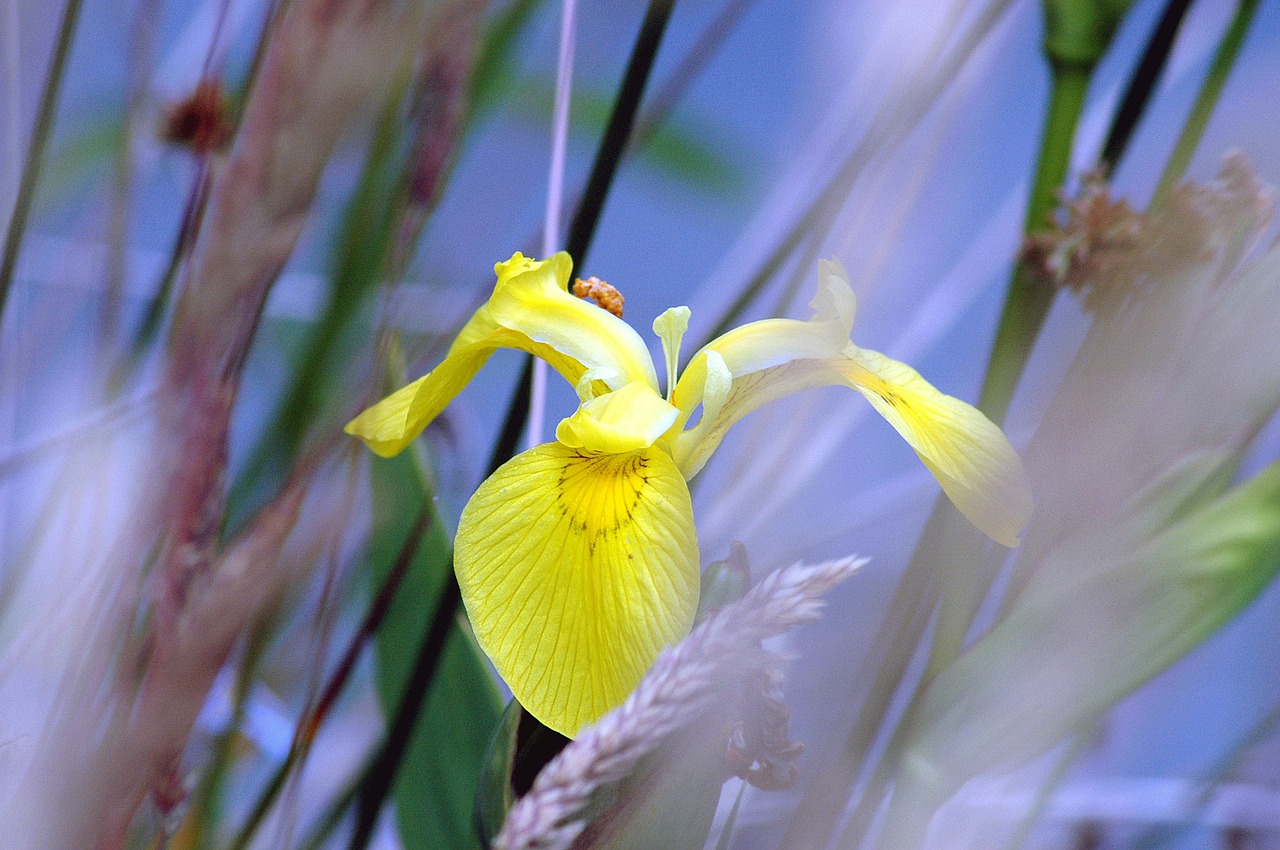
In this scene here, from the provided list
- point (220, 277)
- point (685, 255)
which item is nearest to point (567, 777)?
point (220, 277)

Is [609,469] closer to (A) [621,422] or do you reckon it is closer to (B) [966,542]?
(A) [621,422]

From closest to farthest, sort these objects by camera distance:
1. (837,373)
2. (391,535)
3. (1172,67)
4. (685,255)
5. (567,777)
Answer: (567,777) → (837,373) → (391,535) → (1172,67) → (685,255)

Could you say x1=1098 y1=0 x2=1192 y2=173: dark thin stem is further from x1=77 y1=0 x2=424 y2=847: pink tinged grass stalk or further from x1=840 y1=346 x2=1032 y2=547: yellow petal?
x1=77 y1=0 x2=424 y2=847: pink tinged grass stalk

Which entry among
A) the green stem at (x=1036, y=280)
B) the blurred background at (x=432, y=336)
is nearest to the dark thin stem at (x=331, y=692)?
the blurred background at (x=432, y=336)

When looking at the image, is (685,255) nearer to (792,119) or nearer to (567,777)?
(792,119)

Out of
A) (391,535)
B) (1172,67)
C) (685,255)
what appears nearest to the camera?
(391,535)

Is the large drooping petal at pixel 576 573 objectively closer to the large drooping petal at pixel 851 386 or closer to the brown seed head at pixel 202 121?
the large drooping petal at pixel 851 386
